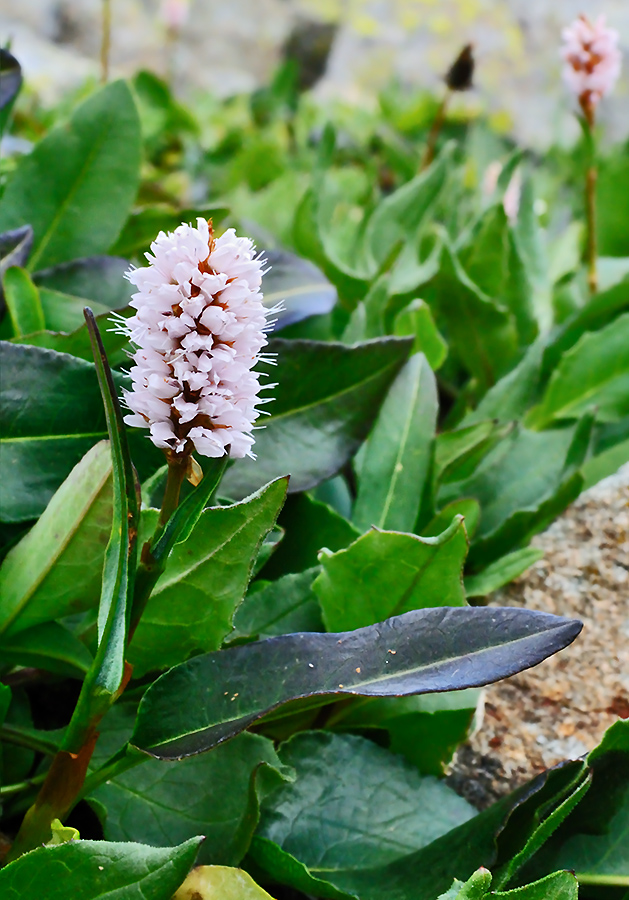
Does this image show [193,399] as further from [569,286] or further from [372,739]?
[569,286]

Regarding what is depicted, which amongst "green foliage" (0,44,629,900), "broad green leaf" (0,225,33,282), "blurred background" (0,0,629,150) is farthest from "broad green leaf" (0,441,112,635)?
"blurred background" (0,0,629,150)

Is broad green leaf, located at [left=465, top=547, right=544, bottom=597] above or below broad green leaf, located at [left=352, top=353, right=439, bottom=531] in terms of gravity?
below

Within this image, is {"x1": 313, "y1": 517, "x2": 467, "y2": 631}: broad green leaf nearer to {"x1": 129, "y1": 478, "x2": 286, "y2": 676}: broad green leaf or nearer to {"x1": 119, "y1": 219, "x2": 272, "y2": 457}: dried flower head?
{"x1": 129, "y1": 478, "x2": 286, "y2": 676}: broad green leaf

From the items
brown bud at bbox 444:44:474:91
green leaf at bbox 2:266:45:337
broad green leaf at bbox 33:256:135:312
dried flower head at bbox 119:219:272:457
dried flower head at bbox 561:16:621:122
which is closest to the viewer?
dried flower head at bbox 119:219:272:457

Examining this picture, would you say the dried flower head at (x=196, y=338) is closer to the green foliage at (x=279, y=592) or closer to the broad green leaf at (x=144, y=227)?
the green foliage at (x=279, y=592)

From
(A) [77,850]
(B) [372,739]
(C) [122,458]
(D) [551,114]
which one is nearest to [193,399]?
(C) [122,458]

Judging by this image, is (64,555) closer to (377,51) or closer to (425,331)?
(425,331)

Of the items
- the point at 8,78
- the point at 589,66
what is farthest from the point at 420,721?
the point at 589,66
